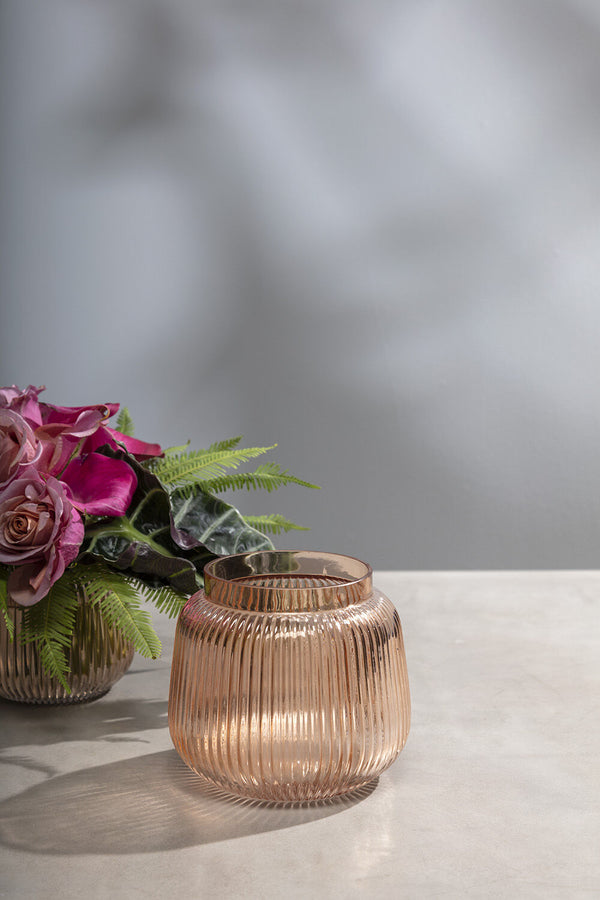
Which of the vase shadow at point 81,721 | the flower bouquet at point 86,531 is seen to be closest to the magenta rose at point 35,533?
the flower bouquet at point 86,531

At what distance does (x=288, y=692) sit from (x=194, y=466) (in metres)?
0.23

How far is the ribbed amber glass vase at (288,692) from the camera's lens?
1.42ft

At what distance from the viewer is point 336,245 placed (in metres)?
1.78

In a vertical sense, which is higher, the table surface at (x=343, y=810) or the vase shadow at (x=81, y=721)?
the table surface at (x=343, y=810)

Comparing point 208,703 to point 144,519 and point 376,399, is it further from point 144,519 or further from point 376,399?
point 376,399

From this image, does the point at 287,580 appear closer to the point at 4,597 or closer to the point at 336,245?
the point at 4,597

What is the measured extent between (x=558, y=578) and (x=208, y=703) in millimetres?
602

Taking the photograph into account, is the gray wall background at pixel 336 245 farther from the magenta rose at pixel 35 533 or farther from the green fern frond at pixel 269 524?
the magenta rose at pixel 35 533

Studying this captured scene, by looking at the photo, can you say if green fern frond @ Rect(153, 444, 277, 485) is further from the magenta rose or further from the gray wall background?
the gray wall background

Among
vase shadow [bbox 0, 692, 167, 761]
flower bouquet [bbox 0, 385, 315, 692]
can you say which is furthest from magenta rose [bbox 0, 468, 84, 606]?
vase shadow [bbox 0, 692, 167, 761]

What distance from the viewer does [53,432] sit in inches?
21.5

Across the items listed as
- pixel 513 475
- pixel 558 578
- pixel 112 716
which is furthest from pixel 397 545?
pixel 112 716

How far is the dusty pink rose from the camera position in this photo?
0.52 meters

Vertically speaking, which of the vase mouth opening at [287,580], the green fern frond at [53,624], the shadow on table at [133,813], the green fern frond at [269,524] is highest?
the vase mouth opening at [287,580]
